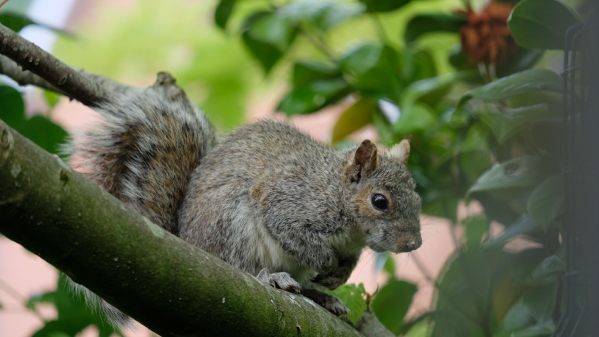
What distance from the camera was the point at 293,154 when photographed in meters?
2.26

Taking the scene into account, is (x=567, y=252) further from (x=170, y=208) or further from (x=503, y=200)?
(x=170, y=208)

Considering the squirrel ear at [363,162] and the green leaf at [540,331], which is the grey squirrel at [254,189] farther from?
the green leaf at [540,331]

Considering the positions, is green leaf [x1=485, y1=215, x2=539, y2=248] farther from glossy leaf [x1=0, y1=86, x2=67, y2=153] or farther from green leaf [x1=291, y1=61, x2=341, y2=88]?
glossy leaf [x1=0, y1=86, x2=67, y2=153]

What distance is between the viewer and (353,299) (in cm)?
196

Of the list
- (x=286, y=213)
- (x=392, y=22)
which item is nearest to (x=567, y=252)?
(x=286, y=213)

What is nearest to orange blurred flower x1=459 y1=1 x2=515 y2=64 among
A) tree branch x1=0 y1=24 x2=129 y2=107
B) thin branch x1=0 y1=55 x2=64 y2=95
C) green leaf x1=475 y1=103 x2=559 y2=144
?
green leaf x1=475 y1=103 x2=559 y2=144

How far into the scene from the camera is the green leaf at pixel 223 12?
2500mm

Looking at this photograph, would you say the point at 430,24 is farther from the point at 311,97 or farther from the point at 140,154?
the point at 140,154

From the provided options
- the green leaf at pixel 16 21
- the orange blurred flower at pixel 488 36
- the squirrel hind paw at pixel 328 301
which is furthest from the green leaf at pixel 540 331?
the green leaf at pixel 16 21

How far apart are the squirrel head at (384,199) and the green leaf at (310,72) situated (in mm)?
320

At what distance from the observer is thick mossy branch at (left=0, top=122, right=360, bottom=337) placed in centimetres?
115

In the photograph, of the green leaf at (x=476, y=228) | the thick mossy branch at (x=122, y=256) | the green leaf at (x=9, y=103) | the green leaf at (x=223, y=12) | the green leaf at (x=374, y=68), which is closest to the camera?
the thick mossy branch at (x=122, y=256)

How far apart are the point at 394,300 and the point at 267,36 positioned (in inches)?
28.6

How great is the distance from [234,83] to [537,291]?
1.32 metres
